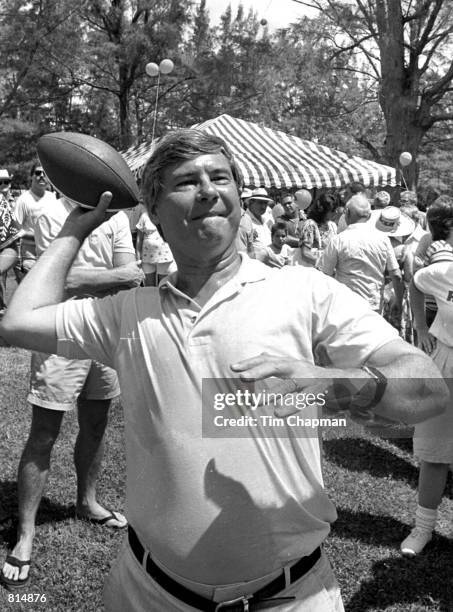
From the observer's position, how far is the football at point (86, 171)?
2152 millimetres

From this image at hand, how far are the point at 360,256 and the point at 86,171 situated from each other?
14.8 ft

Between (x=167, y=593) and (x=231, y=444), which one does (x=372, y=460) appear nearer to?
(x=167, y=593)

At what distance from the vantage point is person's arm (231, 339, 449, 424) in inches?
47.3

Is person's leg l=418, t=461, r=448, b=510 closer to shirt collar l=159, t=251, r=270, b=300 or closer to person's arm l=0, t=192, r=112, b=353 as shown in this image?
shirt collar l=159, t=251, r=270, b=300

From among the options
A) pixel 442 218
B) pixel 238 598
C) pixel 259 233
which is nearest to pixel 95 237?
pixel 442 218

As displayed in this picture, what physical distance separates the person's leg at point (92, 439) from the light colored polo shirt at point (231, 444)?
2074 mm

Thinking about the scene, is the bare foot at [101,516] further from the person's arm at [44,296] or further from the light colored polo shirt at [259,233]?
the light colored polo shirt at [259,233]

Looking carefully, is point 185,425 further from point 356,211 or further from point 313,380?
point 356,211

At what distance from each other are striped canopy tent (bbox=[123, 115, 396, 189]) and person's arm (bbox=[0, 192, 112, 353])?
10.6 meters

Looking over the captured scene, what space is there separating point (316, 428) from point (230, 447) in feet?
0.69

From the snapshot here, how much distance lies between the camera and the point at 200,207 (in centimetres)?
170

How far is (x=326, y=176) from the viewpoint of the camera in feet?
42.6

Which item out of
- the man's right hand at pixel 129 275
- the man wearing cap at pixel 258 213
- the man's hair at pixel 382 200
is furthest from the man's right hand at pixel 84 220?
the man's hair at pixel 382 200

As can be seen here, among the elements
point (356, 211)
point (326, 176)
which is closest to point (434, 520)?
point (356, 211)
